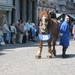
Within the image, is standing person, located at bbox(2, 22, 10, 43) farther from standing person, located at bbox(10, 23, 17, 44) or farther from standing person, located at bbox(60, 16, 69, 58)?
standing person, located at bbox(60, 16, 69, 58)

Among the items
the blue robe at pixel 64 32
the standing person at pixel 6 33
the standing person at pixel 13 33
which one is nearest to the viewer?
the blue robe at pixel 64 32

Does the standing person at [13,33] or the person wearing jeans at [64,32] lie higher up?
the person wearing jeans at [64,32]

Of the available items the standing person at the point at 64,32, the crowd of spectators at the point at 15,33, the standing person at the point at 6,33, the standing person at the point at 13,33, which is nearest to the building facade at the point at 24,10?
the crowd of spectators at the point at 15,33

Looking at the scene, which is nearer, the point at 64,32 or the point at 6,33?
the point at 64,32

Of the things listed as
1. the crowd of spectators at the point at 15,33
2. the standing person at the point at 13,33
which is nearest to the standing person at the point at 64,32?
the crowd of spectators at the point at 15,33

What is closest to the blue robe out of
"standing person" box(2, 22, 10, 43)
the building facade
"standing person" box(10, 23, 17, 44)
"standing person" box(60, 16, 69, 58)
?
"standing person" box(60, 16, 69, 58)

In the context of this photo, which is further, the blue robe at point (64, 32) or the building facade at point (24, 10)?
the building facade at point (24, 10)

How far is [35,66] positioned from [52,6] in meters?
40.6

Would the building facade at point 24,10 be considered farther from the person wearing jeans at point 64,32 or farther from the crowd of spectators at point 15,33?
the person wearing jeans at point 64,32

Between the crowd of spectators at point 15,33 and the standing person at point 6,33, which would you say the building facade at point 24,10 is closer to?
the crowd of spectators at point 15,33

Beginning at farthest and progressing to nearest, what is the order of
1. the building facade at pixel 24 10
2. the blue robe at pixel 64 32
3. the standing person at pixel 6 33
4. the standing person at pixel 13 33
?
the building facade at pixel 24 10 → the standing person at pixel 13 33 → the standing person at pixel 6 33 → the blue robe at pixel 64 32

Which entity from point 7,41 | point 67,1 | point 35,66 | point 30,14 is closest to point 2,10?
point 7,41

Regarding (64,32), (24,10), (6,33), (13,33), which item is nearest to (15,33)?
(13,33)

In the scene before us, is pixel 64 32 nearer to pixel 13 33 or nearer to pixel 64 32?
pixel 64 32
